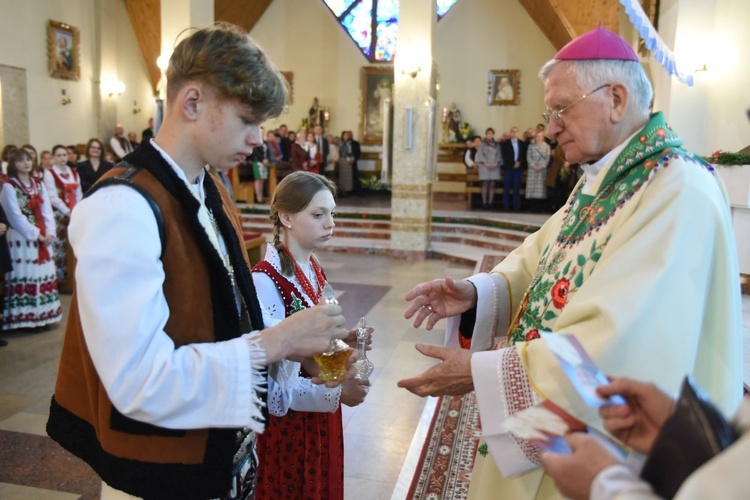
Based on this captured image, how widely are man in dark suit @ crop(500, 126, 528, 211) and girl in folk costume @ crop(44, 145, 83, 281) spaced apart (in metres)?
7.70

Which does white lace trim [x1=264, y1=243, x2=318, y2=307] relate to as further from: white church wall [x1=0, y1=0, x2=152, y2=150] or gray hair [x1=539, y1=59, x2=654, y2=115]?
white church wall [x1=0, y1=0, x2=152, y2=150]

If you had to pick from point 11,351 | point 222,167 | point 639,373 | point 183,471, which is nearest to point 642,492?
point 639,373

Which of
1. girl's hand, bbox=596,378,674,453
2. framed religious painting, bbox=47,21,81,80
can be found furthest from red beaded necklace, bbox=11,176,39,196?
framed religious painting, bbox=47,21,81,80

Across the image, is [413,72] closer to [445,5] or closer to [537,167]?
[537,167]

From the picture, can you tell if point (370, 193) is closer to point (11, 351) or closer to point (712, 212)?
point (11, 351)

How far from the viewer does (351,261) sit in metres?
9.12

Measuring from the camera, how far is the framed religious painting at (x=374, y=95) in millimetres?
14898

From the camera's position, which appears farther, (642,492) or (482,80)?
(482,80)

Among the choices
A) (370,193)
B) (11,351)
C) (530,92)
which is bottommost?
(11,351)

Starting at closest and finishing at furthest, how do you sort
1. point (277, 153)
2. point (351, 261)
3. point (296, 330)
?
point (296, 330), point (351, 261), point (277, 153)

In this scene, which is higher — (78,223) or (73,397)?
(78,223)

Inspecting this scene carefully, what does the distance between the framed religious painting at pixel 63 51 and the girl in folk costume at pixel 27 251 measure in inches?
299

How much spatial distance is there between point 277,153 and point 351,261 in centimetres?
458

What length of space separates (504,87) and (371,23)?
3.75 m
